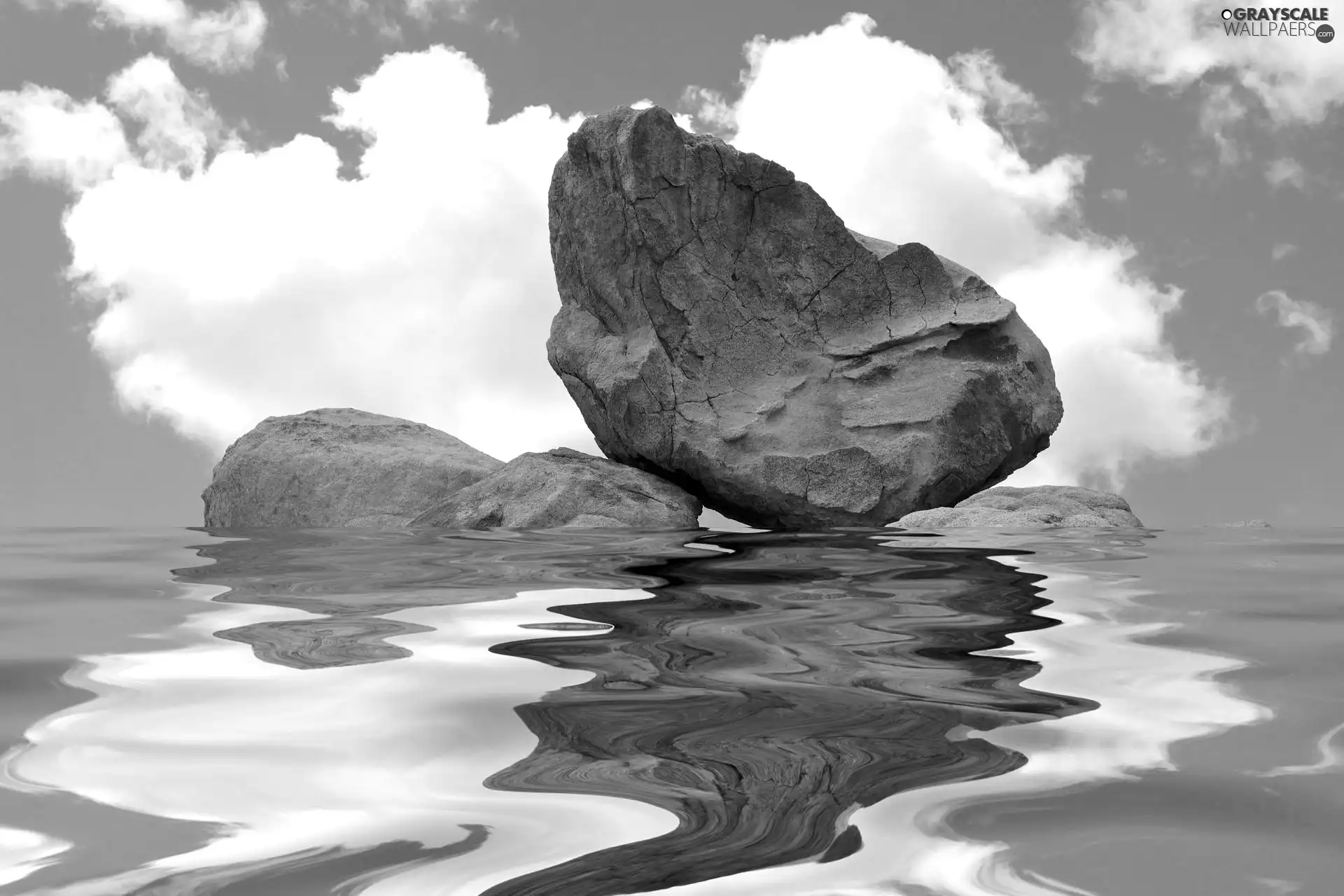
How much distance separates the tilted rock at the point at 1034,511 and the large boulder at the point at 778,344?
10.5 inches

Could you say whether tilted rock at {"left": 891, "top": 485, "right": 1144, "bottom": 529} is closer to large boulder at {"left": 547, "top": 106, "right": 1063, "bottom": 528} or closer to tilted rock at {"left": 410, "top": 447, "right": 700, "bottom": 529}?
large boulder at {"left": 547, "top": 106, "right": 1063, "bottom": 528}

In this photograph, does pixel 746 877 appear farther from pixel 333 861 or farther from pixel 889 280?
pixel 889 280

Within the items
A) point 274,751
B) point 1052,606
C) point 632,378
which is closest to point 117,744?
point 274,751

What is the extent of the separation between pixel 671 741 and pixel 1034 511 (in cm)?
597

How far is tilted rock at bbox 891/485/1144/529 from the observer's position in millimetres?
6262

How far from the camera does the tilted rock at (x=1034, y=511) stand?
6.26 meters

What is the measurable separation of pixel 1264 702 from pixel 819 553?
1.76 m

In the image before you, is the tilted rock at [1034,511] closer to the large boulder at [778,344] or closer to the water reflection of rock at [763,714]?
the large boulder at [778,344]

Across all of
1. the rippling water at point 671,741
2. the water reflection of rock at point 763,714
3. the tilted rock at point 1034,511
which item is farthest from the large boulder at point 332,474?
the water reflection of rock at point 763,714

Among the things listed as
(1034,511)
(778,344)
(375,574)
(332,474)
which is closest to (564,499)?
(778,344)

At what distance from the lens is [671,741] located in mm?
1179

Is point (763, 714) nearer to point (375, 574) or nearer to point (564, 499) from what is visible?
point (375, 574)

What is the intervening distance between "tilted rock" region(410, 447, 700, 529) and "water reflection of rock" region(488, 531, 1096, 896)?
14.5 ft

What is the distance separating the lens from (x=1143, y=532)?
409 centimetres
